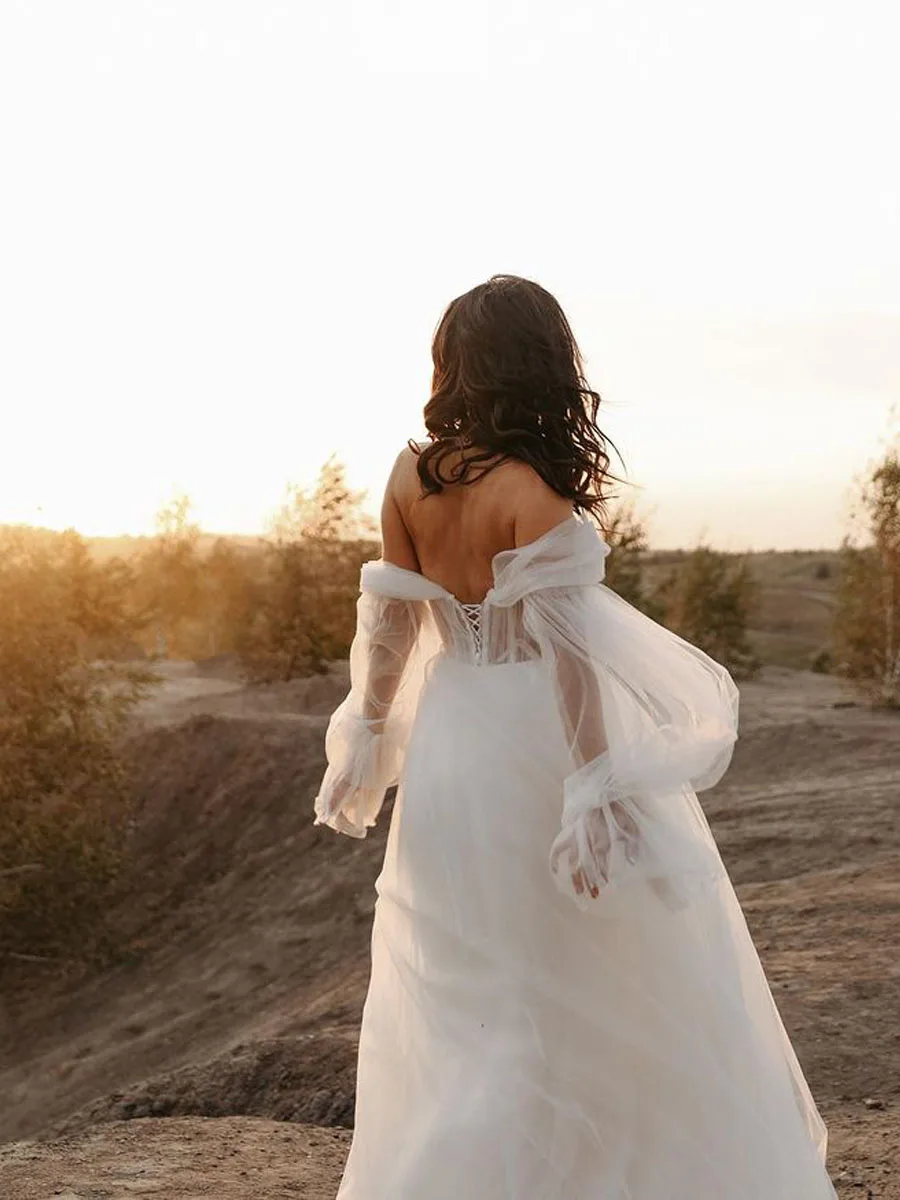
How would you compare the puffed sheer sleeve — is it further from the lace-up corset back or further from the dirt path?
the dirt path

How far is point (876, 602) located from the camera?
18.8m

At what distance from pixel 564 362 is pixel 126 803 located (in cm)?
1132

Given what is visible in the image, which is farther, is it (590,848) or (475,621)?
(475,621)

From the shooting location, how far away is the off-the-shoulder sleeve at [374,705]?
3.38 m

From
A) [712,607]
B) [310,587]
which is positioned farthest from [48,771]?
[712,607]

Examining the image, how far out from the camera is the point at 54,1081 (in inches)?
398

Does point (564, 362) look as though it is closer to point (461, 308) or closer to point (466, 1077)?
point (461, 308)

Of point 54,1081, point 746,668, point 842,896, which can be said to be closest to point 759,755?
point 842,896

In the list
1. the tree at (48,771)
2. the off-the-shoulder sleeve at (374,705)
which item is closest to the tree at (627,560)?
the tree at (48,771)

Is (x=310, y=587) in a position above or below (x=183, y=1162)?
above

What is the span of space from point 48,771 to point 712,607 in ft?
48.6

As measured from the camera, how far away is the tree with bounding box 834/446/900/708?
Answer: 1808cm

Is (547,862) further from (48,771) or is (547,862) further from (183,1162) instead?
(48,771)

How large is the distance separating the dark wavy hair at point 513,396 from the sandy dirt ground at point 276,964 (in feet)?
9.51
